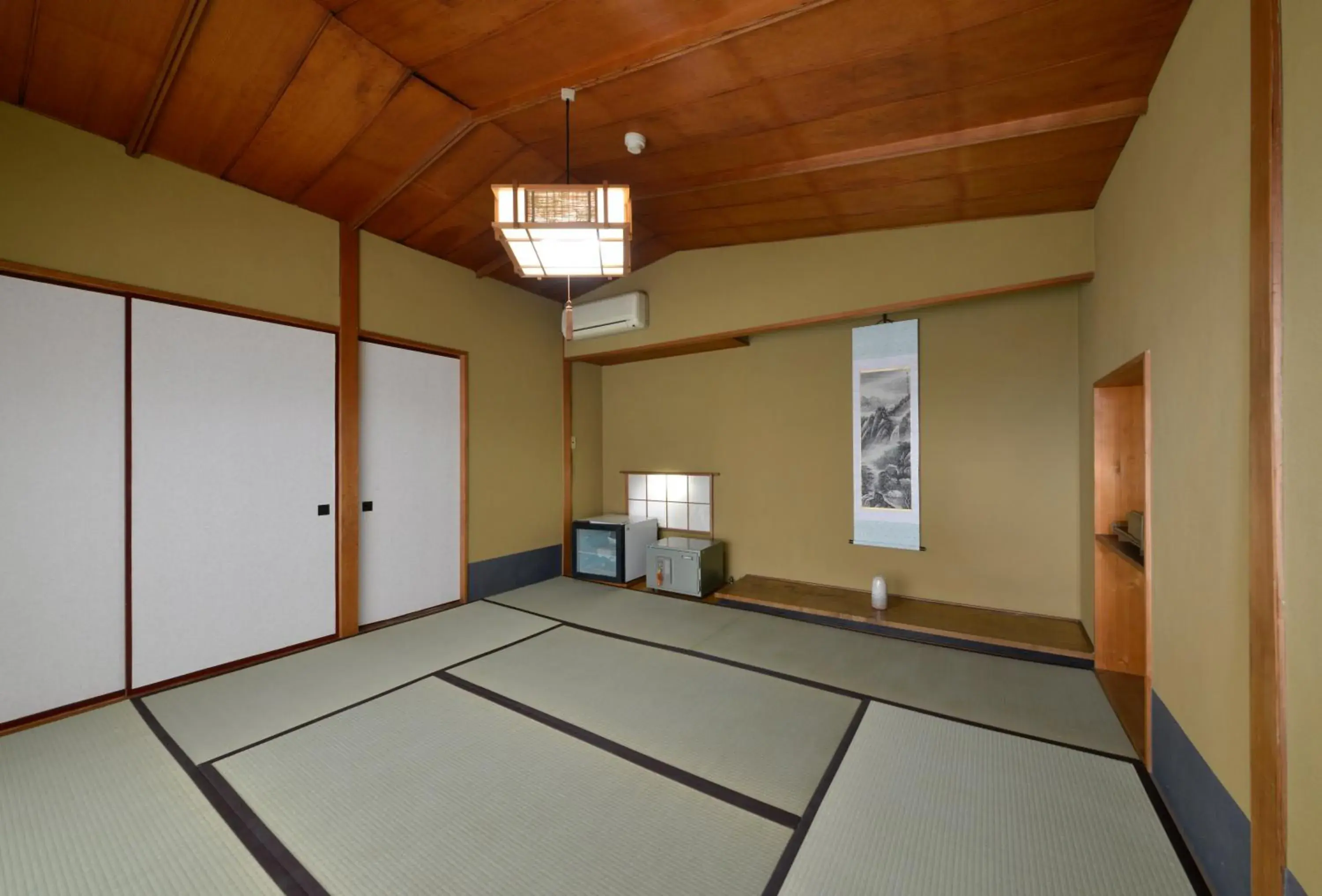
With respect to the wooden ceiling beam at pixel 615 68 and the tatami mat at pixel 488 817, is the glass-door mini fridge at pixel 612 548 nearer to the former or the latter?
the tatami mat at pixel 488 817

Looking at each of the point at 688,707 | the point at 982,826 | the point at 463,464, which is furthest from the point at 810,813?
the point at 463,464

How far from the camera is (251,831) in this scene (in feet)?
5.82

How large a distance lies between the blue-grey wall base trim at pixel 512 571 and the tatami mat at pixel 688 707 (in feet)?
4.46

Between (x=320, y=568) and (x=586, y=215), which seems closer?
(x=586, y=215)

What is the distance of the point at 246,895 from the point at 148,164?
141 inches

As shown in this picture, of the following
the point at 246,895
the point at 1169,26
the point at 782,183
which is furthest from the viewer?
the point at 782,183

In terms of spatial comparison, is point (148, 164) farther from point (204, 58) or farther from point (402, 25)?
point (402, 25)

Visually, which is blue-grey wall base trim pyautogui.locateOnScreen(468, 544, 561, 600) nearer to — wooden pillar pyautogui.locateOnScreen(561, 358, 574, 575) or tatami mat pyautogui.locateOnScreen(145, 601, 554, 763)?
wooden pillar pyautogui.locateOnScreen(561, 358, 574, 575)

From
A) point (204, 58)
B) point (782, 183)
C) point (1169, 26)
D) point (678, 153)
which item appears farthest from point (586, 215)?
point (1169, 26)

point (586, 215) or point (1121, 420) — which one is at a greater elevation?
point (586, 215)

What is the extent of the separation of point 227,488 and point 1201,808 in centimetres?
473

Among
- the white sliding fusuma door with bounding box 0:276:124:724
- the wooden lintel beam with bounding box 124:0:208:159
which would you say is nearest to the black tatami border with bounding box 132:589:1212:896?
the white sliding fusuma door with bounding box 0:276:124:724

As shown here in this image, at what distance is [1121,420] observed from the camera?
2.93 m

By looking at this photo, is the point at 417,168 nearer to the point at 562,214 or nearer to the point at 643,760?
the point at 562,214
